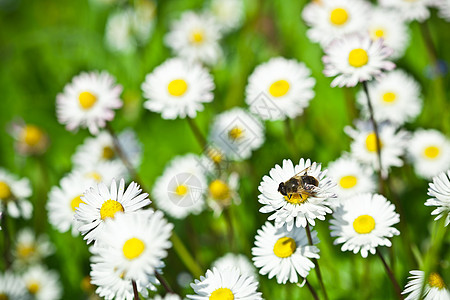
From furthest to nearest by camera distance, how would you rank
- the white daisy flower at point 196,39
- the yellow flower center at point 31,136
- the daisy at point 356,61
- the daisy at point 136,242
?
1. the white daisy flower at point 196,39
2. the yellow flower center at point 31,136
3. the daisy at point 356,61
4. the daisy at point 136,242

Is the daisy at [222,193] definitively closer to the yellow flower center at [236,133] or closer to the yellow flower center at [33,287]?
the yellow flower center at [236,133]

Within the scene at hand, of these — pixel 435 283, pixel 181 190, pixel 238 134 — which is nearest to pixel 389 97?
pixel 238 134

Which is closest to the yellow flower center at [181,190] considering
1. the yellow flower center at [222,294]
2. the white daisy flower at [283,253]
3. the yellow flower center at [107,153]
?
the yellow flower center at [107,153]

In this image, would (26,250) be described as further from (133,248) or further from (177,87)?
(133,248)

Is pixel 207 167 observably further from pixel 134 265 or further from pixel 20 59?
pixel 20 59

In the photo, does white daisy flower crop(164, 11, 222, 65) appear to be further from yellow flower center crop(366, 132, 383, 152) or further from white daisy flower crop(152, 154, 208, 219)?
yellow flower center crop(366, 132, 383, 152)
